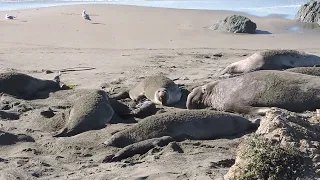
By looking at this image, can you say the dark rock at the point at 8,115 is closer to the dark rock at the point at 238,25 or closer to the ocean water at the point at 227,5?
the dark rock at the point at 238,25

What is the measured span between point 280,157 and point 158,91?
3.86 meters

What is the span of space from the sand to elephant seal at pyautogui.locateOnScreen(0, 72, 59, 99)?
51 centimetres

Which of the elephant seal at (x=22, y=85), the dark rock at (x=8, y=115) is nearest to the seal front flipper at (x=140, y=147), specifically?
the dark rock at (x=8, y=115)

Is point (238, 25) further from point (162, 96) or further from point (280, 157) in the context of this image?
point (280, 157)

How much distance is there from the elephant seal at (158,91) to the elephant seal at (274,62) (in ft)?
5.80

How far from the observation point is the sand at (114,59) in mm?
4859

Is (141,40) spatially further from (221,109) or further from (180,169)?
(180,169)

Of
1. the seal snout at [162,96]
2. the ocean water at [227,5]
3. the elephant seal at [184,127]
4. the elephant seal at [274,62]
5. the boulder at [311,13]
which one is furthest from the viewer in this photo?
the ocean water at [227,5]

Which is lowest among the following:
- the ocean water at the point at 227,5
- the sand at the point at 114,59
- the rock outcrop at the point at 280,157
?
the ocean water at the point at 227,5

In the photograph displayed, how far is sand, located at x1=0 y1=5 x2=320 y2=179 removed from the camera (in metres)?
4.86

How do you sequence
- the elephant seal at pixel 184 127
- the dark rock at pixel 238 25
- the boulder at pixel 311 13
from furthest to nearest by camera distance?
the boulder at pixel 311 13, the dark rock at pixel 238 25, the elephant seal at pixel 184 127

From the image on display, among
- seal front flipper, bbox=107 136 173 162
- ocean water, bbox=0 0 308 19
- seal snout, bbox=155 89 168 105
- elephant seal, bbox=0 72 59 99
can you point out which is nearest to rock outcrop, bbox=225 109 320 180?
seal front flipper, bbox=107 136 173 162

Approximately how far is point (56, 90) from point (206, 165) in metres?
4.46

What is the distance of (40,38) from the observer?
1465cm
